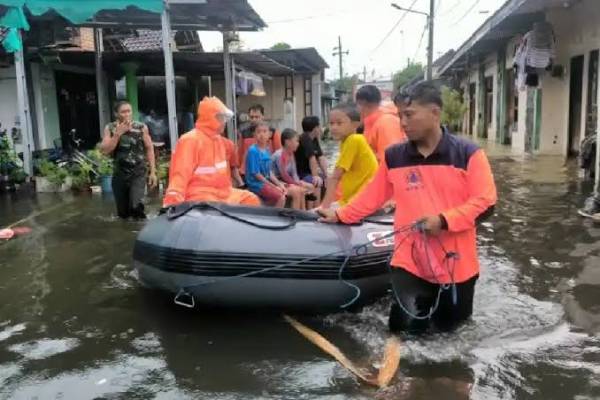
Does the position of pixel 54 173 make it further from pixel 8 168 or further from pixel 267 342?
pixel 267 342

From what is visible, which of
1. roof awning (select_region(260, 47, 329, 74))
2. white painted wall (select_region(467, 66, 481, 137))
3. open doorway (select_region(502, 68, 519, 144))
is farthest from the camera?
white painted wall (select_region(467, 66, 481, 137))

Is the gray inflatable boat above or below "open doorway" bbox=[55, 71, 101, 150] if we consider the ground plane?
below

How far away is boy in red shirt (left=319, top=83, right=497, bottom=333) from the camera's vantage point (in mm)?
3553

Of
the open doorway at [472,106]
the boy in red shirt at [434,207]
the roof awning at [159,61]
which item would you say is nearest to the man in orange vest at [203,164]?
the boy in red shirt at [434,207]

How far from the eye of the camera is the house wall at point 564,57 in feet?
45.1

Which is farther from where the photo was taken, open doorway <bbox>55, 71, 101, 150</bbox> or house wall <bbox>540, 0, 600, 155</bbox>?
open doorway <bbox>55, 71, 101, 150</bbox>

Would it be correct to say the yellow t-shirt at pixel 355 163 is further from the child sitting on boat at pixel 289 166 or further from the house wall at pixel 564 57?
the house wall at pixel 564 57

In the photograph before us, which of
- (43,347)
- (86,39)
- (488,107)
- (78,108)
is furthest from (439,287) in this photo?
(488,107)

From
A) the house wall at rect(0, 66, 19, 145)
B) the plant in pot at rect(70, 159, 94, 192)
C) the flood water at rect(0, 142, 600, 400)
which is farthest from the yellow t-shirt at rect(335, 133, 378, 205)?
the house wall at rect(0, 66, 19, 145)

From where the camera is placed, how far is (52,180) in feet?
35.7

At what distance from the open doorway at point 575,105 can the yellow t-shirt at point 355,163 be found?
38.3 feet

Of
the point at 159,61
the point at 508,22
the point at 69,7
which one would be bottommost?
the point at 159,61

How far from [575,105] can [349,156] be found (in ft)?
40.0

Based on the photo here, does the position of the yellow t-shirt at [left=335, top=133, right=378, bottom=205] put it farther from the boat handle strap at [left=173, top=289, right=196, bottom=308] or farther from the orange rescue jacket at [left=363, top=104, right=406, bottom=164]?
the boat handle strap at [left=173, top=289, right=196, bottom=308]
